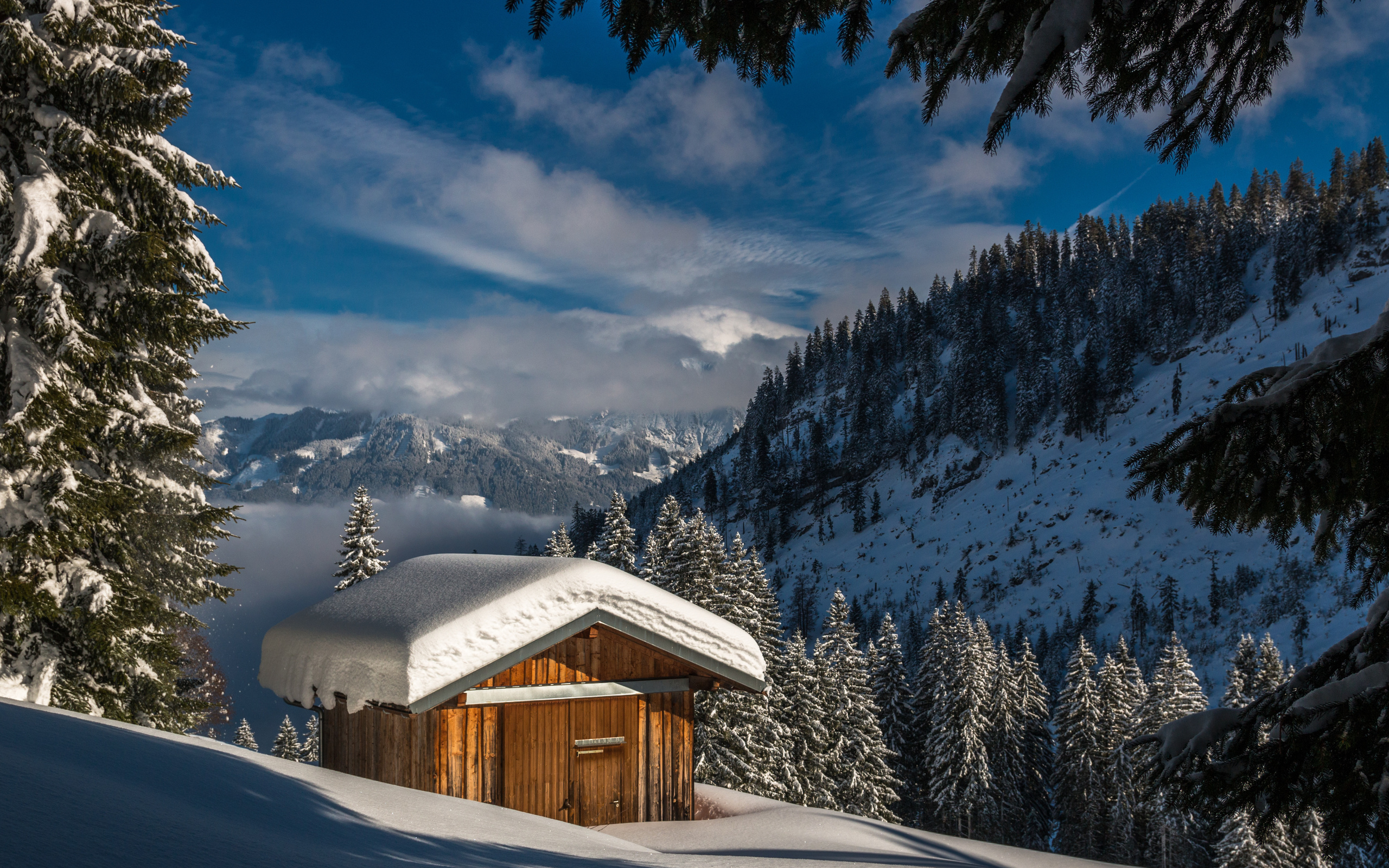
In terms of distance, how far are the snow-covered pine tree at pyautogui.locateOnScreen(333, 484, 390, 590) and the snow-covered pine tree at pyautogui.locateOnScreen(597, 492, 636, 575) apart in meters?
8.53

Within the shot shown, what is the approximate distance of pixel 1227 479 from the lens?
12.6ft

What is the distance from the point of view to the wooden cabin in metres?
8.57

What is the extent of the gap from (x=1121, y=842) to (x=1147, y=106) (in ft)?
169

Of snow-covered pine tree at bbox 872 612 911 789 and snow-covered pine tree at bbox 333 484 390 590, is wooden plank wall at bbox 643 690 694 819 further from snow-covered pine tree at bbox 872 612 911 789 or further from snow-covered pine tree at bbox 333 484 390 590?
snow-covered pine tree at bbox 872 612 911 789

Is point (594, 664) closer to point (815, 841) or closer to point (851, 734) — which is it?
point (815, 841)

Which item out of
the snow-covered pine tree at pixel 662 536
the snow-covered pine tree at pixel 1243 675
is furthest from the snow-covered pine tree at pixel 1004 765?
the snow-covered pine tree at pixel 662 536

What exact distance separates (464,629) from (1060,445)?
471ft

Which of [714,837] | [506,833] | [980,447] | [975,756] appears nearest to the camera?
[506,833]

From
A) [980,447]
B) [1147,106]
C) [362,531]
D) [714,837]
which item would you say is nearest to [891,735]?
[362,531]

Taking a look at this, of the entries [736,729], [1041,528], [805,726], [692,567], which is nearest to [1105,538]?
[1041,528]

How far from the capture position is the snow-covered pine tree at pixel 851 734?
33.4m

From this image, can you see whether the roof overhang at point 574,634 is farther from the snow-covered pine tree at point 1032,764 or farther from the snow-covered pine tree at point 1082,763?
the snow-covered pine tree at point 1032,764

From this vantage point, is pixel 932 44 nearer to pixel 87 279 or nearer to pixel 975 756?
pixel 87 279

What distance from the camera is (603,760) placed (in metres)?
10.1
